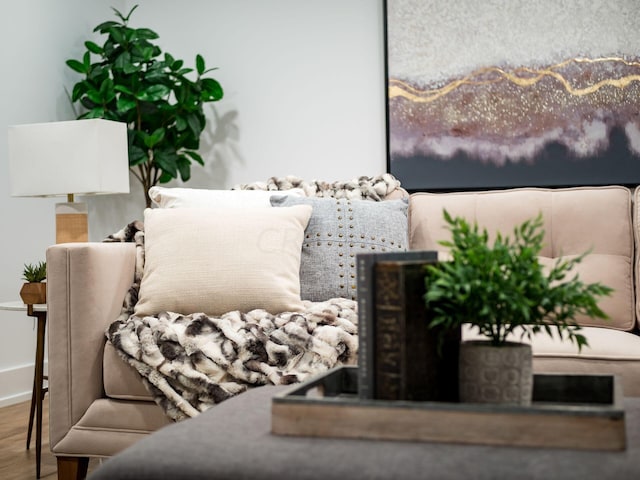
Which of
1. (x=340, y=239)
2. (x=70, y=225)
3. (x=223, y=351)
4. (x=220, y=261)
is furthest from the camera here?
(x=70, y=225)

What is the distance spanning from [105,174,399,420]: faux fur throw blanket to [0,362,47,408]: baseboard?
5.03 ft

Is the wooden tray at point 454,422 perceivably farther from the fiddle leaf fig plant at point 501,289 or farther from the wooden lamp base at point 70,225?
the wooden lamp base at point 70,225

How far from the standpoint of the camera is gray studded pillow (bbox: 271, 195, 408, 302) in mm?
2297

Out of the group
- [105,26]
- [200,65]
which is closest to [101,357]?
[200,65]

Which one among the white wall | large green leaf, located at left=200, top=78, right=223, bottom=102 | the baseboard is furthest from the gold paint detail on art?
the baseboard

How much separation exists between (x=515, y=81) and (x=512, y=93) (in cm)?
5

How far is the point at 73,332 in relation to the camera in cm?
197

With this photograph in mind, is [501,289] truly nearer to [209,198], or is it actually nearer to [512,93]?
[209,198]

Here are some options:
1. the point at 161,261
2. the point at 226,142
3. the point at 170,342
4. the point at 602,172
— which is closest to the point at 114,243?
the point at 161,261

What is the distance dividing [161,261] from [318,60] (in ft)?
5.77

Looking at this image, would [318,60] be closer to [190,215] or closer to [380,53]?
[380,53]

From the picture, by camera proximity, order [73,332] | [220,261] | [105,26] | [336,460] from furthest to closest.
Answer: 1. [105,26]
2. [220,261]
3. [73,332]
4. [336,460]

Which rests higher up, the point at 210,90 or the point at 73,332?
the point at 210,90

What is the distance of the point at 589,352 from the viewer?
188 cm
